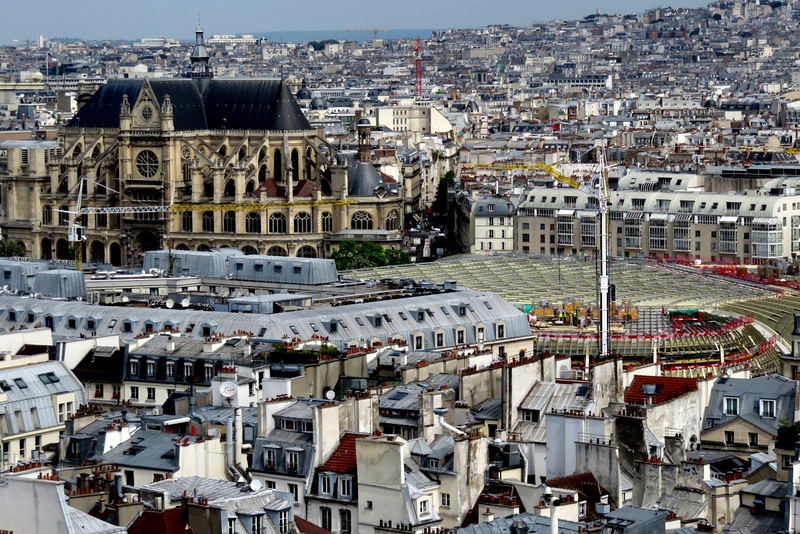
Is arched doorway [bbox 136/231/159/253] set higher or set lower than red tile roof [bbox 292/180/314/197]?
lower

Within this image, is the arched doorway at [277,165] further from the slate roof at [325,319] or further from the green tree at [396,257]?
the slate roof at [325,319]

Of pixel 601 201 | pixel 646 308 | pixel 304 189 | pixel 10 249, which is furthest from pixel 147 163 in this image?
pixel 601 201

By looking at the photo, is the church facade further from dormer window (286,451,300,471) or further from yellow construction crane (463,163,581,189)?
dormer window (286,451,300,471)

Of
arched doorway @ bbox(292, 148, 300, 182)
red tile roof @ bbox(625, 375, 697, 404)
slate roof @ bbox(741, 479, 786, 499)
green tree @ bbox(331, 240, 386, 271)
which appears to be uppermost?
arched doorway @ bbox(292, 148, 300, 182)

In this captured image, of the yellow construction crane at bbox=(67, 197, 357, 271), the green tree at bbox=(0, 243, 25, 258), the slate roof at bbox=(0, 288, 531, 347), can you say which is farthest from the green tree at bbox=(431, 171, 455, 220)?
the slate roof at bbox=(0, 288, 531, 347)

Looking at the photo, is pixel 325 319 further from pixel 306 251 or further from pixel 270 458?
pixel 306 251
